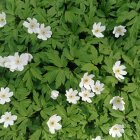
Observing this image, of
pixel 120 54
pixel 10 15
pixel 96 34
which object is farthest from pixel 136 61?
pixel 10 15

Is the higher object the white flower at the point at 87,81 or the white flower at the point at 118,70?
the white flower at the point at 118,70

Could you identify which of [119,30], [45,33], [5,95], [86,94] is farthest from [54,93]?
[119,30]

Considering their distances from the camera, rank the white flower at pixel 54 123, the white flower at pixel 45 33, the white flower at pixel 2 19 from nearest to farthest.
A: the white flower at pixel 54 123
the white flower at pixel 45 33
the white flower at pixel 2 19

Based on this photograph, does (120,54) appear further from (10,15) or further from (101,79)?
(10,15)

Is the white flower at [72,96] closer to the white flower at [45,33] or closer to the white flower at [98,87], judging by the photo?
the white flower at [98,87]

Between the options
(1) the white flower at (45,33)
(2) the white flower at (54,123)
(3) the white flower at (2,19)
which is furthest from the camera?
(3) the white flower at (2,19)

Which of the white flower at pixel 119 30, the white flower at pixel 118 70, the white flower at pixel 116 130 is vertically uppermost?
the white flower at pixel 119 30

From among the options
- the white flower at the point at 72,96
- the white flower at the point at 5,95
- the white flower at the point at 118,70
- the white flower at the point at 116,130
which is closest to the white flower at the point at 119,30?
the white flower at the point at 118,70
